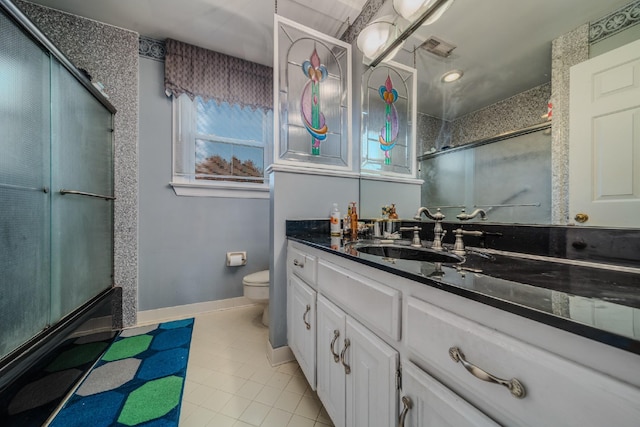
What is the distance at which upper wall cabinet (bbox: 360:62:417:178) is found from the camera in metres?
1.45

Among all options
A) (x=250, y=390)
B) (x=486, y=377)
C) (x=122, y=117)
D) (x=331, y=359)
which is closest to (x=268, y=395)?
(x=250, y=390)

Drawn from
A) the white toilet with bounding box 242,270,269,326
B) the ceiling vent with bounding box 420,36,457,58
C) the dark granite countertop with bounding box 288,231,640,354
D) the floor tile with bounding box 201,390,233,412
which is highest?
the ceiling vent with bounding box 420,36,457,58

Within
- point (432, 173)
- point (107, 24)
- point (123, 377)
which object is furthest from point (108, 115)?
point (432, 173)

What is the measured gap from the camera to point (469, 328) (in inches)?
17.1

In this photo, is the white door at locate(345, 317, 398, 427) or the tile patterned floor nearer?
the white door at locate(345, 317, 398, 427)

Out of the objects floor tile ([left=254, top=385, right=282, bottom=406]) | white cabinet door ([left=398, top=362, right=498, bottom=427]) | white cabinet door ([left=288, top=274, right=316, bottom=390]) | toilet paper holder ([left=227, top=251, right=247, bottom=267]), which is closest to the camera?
white cabinet door ([left=398, top=362, right=498, bottom=427])

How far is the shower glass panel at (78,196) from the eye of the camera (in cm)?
127

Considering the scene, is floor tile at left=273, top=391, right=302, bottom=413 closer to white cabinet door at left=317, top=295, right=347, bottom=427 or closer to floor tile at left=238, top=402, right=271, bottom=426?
floor tile at left=238, top=402, right=271, bottom=426

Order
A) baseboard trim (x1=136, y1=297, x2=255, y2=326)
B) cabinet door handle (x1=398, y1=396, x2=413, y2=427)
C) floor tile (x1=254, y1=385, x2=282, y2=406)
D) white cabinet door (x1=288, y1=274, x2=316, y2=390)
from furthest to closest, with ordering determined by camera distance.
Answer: baseboard trim (x1=136, y1=297, x2=255, y2=326) → floor tile (x1=254, y1=385, x2=282, y2=406) → white cabinet door (x1=288, y1=274, x2=316, y2=390) → cabinet door handle (x1=398, y1=396, x2=413, y2=427)

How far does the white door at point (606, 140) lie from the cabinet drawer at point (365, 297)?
66cm

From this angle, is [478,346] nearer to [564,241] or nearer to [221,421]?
[564,241]

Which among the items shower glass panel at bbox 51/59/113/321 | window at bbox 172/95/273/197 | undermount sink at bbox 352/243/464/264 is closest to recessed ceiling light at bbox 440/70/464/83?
undermount sink at bbox 352/243/464/264

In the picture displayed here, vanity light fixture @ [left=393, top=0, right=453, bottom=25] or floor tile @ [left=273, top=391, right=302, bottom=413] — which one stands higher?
vanity light fixture @ [left=393, top=0, right=453, bottom=25]

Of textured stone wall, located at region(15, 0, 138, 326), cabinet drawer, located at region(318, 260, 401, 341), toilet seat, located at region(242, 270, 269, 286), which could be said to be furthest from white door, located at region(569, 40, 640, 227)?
textured stone wall, located at region(15, 0, 138, 326)
